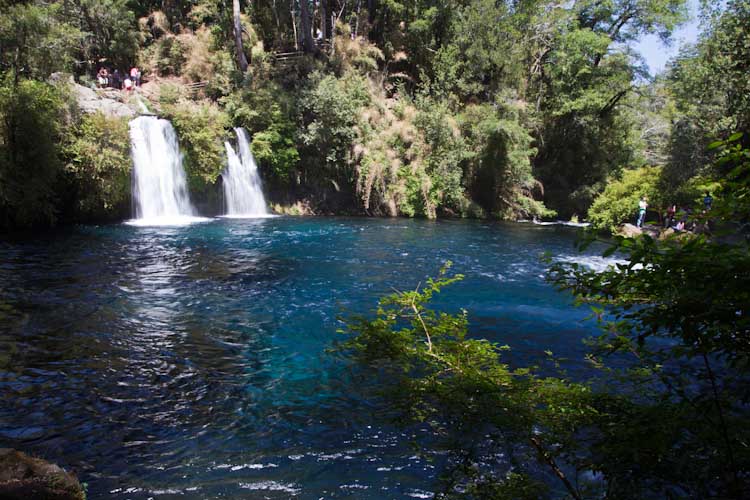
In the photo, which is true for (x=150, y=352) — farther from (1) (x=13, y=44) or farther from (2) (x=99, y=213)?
(1) (x=13, y=44)

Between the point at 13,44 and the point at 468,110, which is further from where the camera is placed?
the point at 468,110

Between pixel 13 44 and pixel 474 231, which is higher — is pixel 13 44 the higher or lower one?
the higher one

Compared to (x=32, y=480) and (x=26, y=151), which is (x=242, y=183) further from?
(x=32, y=480)

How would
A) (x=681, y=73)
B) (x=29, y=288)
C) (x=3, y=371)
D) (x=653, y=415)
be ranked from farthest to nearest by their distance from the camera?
(x=681, y=73) < (x=29, y=288) < (x=3, y=371) < (x=653, y=415)

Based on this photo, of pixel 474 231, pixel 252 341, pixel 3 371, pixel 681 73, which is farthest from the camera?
pixel 681 73

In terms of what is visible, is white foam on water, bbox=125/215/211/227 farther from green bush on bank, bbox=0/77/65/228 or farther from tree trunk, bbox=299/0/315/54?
tree trunk, bbox=299/0/315/54

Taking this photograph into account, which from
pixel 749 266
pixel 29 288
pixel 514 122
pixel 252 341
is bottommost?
pixel 252 341

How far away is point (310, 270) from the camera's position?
507 inches

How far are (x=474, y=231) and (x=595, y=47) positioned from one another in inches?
590

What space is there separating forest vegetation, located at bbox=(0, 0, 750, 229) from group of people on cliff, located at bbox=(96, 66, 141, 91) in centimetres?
117

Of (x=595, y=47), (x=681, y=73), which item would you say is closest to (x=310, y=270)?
(x=595, y=47)

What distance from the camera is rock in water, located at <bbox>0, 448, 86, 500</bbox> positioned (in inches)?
121

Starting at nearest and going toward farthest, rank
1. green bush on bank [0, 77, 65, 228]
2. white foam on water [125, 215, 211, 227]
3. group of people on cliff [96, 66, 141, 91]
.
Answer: green bush on bank [0, 77, 65, 228] < white foam on water [125, 215, 211, 227] < group of people on cliff [96, 66, 141, 91]

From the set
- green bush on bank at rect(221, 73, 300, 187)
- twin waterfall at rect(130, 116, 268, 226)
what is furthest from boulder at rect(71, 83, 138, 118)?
green bush on bank at rect(221, 73, 300, 187)
